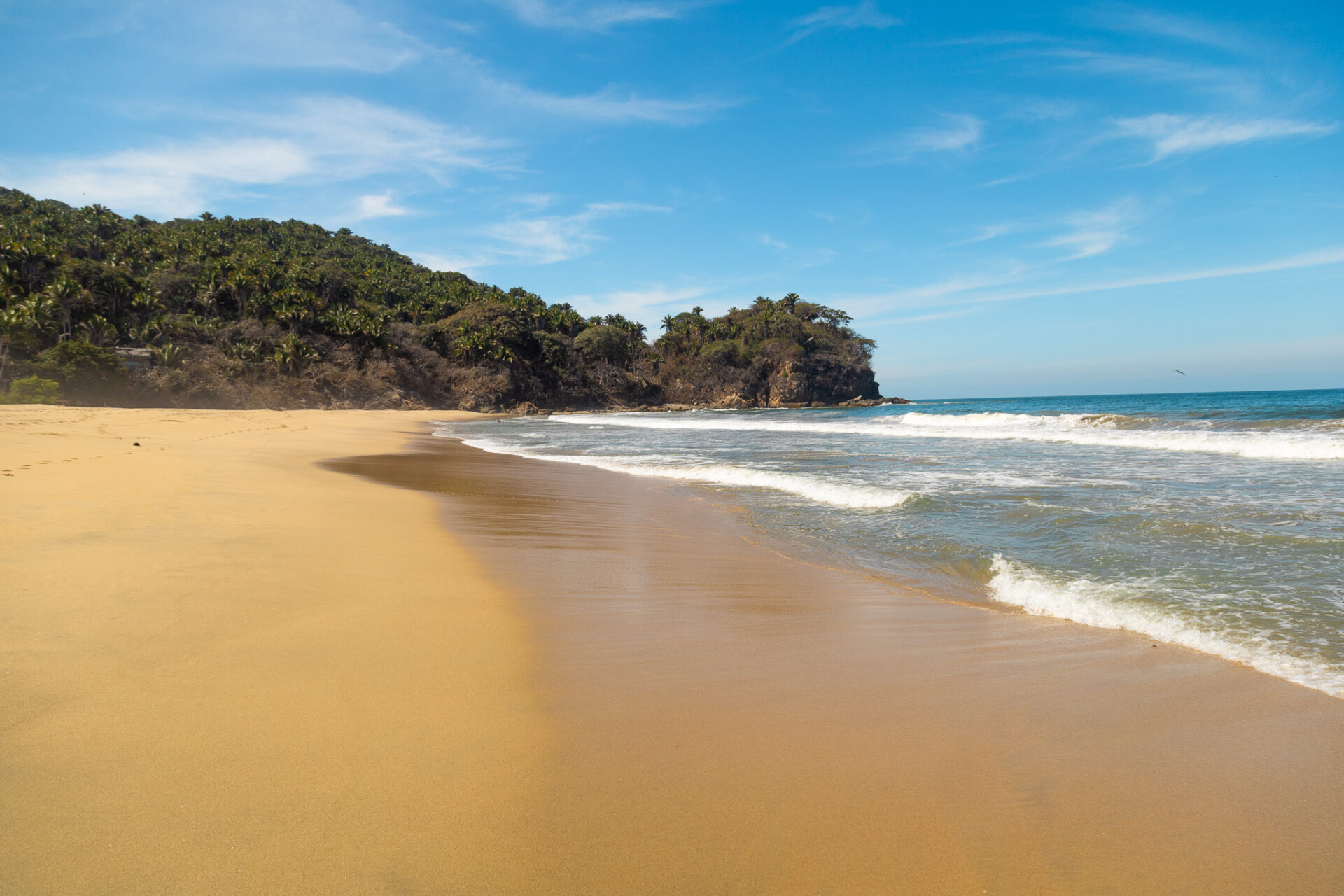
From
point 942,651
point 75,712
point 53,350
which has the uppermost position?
point 53,350

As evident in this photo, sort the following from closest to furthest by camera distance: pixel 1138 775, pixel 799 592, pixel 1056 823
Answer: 1. pixel 1056 823
2. pixel 1138 775
3. pixel 799 592

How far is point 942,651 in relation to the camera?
3.29 m

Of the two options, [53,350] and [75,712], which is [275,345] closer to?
[53,350]

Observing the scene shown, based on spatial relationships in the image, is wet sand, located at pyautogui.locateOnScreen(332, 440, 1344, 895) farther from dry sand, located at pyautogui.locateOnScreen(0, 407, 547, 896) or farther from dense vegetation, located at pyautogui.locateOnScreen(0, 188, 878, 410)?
dense vegetation, located at pyautogui.locateOnScreen(0, 188, 878, 410)

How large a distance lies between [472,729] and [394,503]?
5.48 m

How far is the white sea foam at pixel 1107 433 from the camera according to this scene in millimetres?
12750

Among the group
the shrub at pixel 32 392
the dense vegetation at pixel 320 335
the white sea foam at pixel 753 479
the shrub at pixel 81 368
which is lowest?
the white sea foam at pixel 753 479

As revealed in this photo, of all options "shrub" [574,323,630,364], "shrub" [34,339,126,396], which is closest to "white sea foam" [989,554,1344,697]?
"shrub" [34,339,126,396]

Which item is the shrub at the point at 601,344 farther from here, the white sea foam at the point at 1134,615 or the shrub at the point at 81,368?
the white sea foam at the point at 1134,615

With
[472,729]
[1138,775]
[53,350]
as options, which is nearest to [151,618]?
[472,729]

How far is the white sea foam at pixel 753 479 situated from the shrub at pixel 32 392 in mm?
23841

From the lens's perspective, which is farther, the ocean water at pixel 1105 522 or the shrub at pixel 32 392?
the shrub at pixel 32 392

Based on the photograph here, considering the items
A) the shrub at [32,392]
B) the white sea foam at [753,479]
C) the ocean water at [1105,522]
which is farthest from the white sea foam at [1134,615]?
the shrub at [32,392]

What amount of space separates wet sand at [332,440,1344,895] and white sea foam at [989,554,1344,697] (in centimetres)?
14
